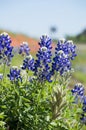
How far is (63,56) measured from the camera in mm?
5074

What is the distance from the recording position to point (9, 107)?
4.64 meters

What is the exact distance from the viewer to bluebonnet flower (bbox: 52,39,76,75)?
199 inches

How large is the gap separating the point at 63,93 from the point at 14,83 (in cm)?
120

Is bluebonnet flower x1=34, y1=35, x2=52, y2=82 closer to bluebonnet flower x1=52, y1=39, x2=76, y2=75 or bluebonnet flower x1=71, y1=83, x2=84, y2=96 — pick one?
bluebonnet flower x1=52, y1=39, x2=76, y2=75

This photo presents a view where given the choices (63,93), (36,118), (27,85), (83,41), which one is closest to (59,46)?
(27,85)

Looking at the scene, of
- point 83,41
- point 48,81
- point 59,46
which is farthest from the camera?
point 83,41

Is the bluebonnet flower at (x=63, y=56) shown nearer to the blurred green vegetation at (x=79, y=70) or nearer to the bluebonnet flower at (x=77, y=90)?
the bluebonnet flower at (x=77, y=90)

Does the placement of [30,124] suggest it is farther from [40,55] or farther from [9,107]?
[40,55]

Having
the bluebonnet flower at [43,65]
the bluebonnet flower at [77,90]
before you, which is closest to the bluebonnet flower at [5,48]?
the bluebonnet flower at [43,65]

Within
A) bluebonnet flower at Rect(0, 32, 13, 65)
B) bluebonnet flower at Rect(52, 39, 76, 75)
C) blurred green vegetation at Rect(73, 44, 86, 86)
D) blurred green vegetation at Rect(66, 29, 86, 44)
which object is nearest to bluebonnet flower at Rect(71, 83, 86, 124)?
bluebonnet flower at Rect(52, 39, 76, 75)

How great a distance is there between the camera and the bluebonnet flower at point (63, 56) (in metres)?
5.07

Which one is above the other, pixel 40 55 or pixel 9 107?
pixel 40 55

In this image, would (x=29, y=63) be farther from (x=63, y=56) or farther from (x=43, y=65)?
(x=63, y=56)

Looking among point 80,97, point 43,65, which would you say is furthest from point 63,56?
point 80,97
